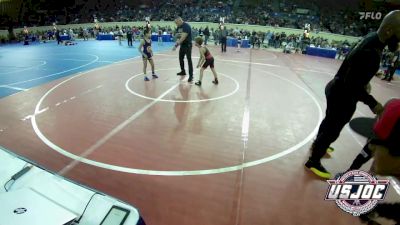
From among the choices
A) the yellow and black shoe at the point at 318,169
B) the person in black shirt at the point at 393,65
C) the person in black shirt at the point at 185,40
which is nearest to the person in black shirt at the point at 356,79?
the yellow and black shoe at the point at 318,169

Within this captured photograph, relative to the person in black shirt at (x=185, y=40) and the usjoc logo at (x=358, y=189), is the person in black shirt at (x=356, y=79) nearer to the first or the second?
the usjoc logo at (x=358, y=189)

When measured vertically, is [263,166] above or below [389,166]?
below

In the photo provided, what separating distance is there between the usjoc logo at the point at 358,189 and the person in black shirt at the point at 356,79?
33.5 inches

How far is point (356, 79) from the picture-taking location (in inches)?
142

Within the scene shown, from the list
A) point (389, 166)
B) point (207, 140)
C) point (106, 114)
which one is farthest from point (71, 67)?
point (389, 166)

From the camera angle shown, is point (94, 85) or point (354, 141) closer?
point (354, 141)

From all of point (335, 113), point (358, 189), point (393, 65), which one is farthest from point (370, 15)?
point (358, 189)

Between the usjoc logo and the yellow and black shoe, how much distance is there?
158 centimetres

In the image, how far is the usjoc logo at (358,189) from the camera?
249 centimetres

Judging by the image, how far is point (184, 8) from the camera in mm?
32281

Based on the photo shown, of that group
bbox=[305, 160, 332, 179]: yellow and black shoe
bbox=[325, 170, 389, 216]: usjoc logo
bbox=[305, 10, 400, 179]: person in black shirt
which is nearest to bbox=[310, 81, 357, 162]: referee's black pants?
bbox=[305, 10, 400, 179]: person in black shirt

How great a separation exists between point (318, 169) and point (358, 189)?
2000 mm

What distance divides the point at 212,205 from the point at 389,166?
2.11 meters

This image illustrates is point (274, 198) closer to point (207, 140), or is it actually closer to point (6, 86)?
point (207, 140)
